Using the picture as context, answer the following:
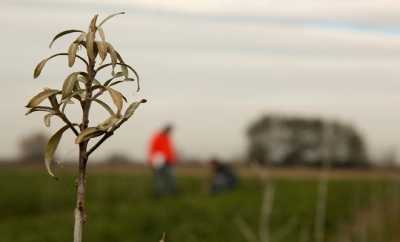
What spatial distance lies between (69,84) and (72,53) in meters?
0.03

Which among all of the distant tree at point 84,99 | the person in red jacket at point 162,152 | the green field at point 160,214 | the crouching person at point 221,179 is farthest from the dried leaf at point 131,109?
the crouching person at point 221,179

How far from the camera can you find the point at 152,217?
15.9m

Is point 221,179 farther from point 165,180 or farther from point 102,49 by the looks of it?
point 102,49

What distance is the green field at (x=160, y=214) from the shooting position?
44.6ft

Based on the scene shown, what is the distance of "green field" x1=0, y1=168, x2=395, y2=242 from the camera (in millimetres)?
13594

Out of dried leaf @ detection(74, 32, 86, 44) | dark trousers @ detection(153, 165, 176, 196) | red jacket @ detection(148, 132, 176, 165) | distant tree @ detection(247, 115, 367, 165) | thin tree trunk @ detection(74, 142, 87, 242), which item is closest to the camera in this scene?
thin tree trunk @ detection(74, 142, 87, 242)

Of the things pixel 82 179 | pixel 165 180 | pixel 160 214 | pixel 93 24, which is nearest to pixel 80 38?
pixel 93 24

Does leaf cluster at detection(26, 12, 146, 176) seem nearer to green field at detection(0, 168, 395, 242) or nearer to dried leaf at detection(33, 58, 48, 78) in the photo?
dried leaf at detection(33, 58, 48, 78)

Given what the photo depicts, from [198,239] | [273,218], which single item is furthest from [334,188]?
[198,239]

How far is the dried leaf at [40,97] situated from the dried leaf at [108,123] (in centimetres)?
7

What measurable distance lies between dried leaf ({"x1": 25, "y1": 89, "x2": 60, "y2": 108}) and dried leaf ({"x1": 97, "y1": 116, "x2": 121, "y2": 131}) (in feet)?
0.23

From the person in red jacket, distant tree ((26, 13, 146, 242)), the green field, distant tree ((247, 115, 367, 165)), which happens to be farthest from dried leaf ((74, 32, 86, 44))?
distant tree ((247, 115, 367, 165))

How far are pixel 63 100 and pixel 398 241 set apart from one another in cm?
1371

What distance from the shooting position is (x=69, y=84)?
885 millimetres
